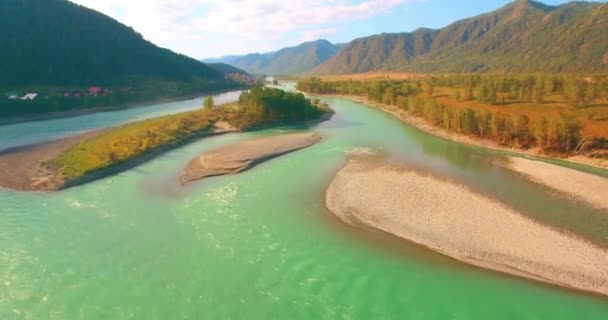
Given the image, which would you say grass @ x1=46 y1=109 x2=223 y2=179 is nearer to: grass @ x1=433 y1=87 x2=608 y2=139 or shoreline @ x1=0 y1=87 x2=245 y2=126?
shoreline @ x1=0 y1=87 x2=245 y2=126

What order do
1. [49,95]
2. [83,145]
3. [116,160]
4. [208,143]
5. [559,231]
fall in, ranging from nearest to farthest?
[559,231], [116,160], [83,145], [208,143], [49,95]

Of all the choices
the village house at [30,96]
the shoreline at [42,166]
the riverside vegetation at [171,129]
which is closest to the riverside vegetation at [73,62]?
the village house at [30,96]

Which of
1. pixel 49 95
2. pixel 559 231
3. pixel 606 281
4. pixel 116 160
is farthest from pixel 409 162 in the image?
pixel 49 95

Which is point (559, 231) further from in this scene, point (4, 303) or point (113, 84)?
point (113, 84)

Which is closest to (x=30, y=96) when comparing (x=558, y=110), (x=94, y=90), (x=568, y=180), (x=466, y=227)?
(x=94, y=90)

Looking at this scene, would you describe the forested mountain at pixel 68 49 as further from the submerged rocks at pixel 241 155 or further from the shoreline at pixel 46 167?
the submerged rocks at pixel 241 155

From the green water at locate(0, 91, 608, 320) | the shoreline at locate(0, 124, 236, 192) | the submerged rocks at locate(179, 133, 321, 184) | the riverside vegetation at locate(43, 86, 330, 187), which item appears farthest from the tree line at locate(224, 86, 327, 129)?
the green water at locate(0, 91, 608, 320)
